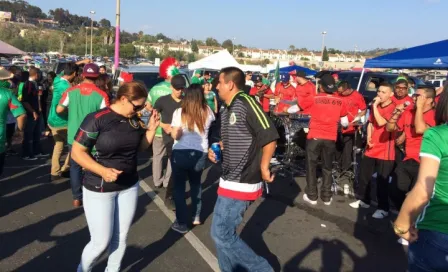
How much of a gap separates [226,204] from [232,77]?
3.47ft

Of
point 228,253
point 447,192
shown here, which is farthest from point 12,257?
point 447,192

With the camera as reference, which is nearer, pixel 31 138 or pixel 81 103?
pixel 81 103

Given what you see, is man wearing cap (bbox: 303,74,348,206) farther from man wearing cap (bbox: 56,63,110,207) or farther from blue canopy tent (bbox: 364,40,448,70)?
man wearing cap (bbox: 56,63,110,207)

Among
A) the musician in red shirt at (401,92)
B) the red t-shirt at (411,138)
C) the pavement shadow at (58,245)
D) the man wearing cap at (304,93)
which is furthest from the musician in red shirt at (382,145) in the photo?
the pavement shadow at (58,245)

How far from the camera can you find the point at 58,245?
15.7 ft

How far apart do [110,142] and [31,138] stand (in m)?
6.48

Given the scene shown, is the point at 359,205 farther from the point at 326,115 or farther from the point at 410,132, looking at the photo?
the point at 410,132

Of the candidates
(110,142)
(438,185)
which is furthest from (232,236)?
(438,185)

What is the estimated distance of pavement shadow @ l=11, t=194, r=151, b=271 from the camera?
14.0ft

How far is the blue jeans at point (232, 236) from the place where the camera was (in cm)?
355

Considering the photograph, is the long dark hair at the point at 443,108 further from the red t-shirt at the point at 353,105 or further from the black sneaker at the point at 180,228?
the red t-shirt at the point at 353,105

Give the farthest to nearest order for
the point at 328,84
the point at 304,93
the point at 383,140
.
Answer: the point at 304,93
the point at 328,84
the point at 383,140

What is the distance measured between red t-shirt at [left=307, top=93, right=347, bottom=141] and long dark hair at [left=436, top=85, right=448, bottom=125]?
407 cm

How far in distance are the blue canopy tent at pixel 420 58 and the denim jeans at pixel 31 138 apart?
7547 millimetres
